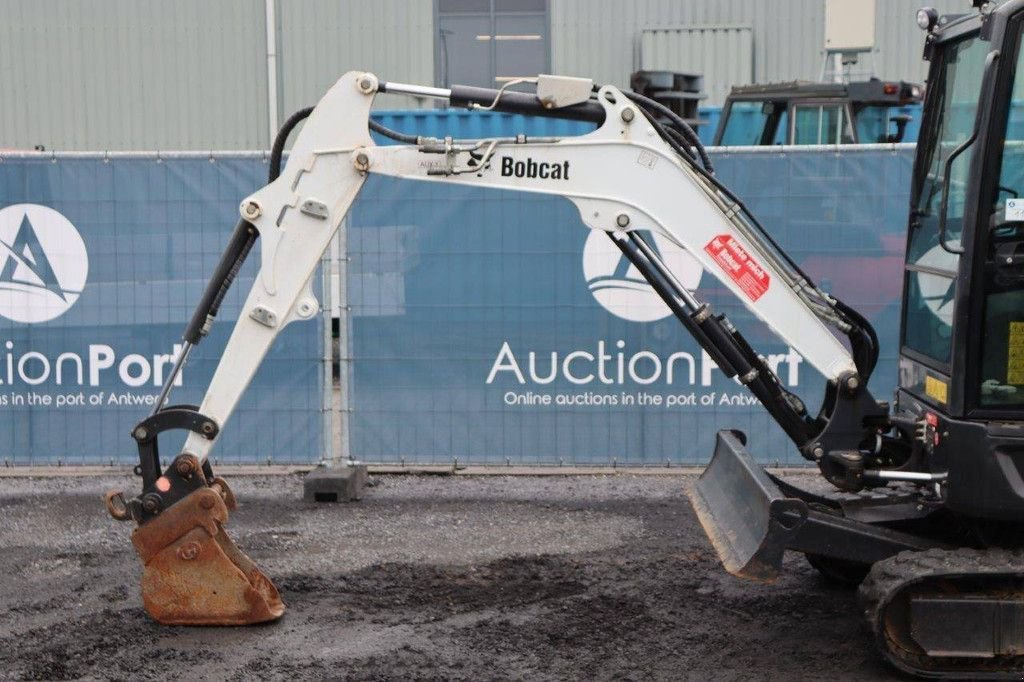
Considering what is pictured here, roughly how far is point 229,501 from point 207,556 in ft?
1.16

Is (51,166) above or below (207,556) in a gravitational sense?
above

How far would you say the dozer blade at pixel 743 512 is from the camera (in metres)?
5.59

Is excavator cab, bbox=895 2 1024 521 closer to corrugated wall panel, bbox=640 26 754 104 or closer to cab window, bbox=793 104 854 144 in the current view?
cab window, bbox=793 104 854 144

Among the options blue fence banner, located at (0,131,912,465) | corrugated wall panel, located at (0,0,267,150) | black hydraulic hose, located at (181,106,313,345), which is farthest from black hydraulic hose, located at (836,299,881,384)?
corrugated wall panel, located at (0,0,267,150)

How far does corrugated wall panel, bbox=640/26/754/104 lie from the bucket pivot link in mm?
16748

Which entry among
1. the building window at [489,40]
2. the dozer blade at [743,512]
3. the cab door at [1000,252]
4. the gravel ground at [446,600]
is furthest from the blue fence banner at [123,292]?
the building window at [489,40]

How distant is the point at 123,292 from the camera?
31.6ft

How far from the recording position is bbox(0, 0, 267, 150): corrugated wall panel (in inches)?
874

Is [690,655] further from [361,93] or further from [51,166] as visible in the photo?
[51,166]

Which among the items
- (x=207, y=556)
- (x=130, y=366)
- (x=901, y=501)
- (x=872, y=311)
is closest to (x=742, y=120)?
(x=872, y=311)

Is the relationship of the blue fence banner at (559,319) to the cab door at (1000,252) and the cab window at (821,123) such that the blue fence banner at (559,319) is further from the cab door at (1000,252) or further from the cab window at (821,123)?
the cab window at (821,123)

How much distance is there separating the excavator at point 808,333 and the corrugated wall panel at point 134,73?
16.4 m

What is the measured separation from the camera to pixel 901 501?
6562 mm

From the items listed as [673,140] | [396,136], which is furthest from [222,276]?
[673,140]
